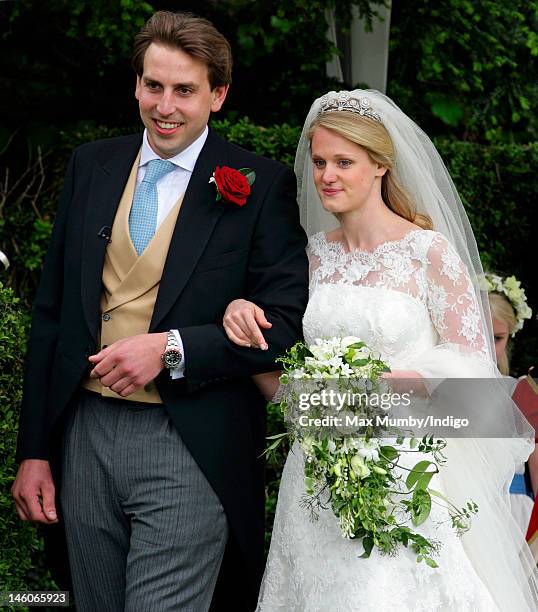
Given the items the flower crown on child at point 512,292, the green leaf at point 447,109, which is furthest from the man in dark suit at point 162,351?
the green leaf at point 447,109

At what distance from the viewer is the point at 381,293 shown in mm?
3801

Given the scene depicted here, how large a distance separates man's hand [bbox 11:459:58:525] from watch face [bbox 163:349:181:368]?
65 cm

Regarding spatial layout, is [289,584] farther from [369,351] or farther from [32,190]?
[32,190]

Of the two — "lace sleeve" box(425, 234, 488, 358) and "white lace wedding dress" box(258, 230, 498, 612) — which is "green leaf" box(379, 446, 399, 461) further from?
"lace sleeve" box(425, 234, 488, 358)

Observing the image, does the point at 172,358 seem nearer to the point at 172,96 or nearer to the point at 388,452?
the point at 388,452

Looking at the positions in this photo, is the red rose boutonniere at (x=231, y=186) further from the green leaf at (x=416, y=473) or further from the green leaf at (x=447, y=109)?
the green leaf at (x=447, y=109)

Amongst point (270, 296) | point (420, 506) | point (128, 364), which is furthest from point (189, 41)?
point (420, 506)

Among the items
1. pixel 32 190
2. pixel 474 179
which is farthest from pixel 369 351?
pixel 32 190

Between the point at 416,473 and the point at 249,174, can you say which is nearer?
the point at 416,473

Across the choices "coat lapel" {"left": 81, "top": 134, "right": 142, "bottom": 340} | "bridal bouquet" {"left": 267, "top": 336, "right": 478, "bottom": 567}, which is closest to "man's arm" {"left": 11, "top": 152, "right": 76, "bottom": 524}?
"coat lapel" {"left": 81, "top": 134, "right": 142, "bottom": 340}

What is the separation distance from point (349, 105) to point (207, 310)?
3.13 feet

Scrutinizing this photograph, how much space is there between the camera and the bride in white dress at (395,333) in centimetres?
352

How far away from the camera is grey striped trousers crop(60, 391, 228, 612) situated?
3455 millimetres

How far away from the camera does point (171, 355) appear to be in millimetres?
3422
